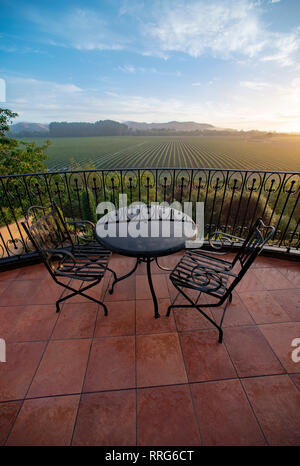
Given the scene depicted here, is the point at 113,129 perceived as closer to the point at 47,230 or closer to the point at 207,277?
the point at 47,230

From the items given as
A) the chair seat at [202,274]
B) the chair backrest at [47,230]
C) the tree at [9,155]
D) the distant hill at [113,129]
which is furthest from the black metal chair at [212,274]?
the distant hill at [113,129]

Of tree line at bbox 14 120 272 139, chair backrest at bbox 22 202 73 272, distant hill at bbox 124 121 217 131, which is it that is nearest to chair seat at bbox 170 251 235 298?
chair backrest at bbox 22 202 73 272

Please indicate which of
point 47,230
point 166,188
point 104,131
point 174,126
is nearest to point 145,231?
point 47,230

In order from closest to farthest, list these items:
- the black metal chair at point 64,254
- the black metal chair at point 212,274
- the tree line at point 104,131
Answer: the black metal chair at point 212,274 → the black metal chair at point 64,254 → the tree line at point 104,131

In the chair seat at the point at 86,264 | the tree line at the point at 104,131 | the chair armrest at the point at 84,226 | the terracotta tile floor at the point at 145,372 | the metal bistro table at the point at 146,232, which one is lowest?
the terracotta tile floor at the point at 145,372

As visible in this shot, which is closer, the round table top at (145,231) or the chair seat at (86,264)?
the round table top at (145,231)

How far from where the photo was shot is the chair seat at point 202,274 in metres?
1.55

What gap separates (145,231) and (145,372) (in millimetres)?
1135

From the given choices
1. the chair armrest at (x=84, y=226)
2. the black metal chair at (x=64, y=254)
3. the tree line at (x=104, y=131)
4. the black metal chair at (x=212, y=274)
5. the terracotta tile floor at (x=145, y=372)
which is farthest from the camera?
the tree line at (x=104, y=131)

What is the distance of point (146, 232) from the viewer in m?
1.77

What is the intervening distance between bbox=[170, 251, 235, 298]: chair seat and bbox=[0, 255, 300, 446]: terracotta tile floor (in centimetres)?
42

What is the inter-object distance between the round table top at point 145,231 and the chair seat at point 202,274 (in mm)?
282

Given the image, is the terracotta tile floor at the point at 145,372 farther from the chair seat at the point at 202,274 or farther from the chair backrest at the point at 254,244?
the chair backrest at the point at 254,244
